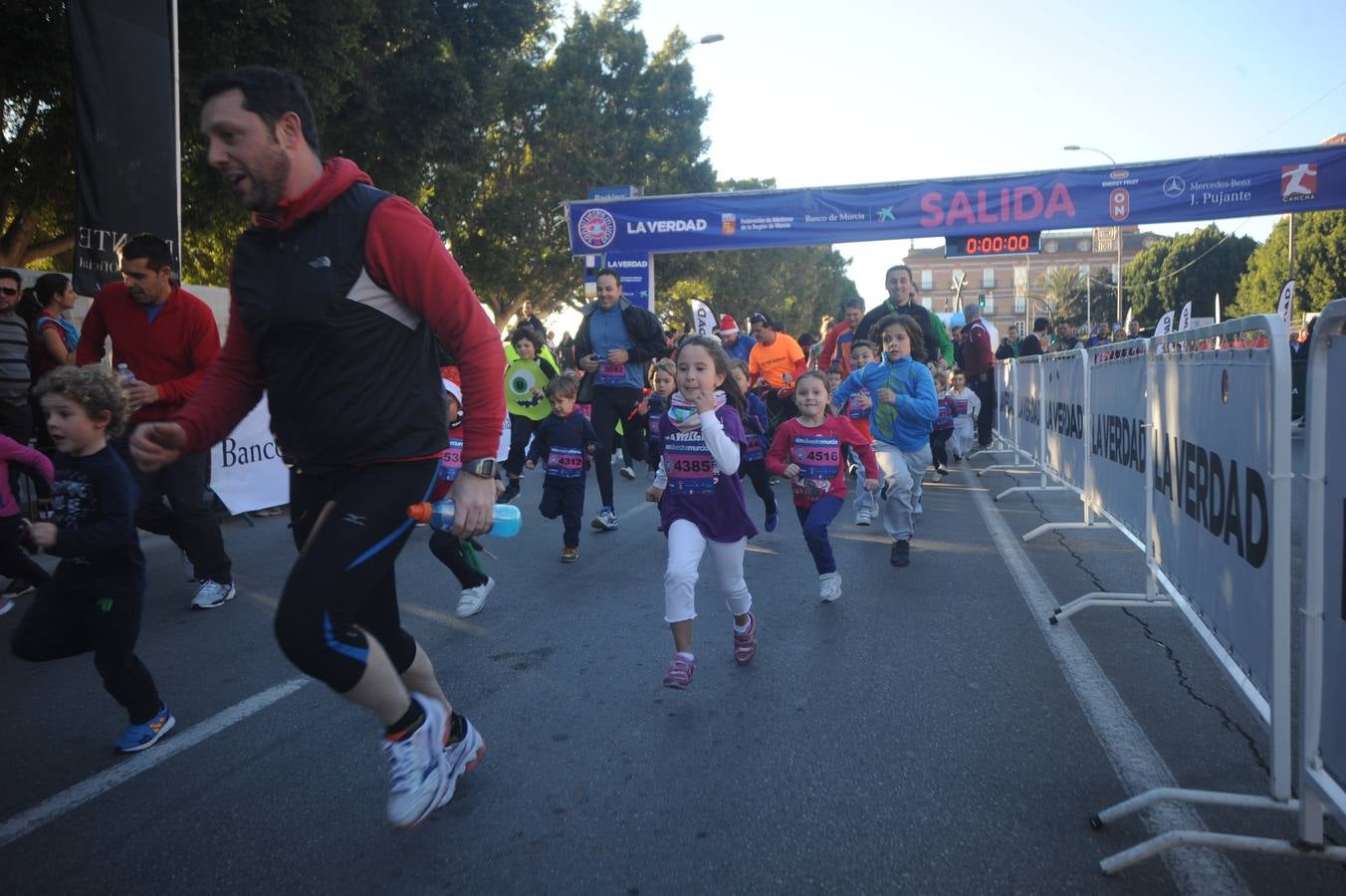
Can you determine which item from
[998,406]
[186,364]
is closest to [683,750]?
[186,364]

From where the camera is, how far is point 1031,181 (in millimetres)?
19609

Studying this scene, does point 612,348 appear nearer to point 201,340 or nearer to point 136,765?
point 201,340

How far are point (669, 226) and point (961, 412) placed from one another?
9.42 m

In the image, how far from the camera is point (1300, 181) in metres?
18.7

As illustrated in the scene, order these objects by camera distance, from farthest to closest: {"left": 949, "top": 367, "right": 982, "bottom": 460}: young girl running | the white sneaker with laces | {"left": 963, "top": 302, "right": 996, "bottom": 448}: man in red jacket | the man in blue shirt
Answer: {"left": 963, "top": 302, "right": 996, "bottom": 448}: man in red jacket < {"left": 949, "top": 367, "right": 982, "bottom": 460}: young girl running < the man in blue shirt < the white sneaker with laces

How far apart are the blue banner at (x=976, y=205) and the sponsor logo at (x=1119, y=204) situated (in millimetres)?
19

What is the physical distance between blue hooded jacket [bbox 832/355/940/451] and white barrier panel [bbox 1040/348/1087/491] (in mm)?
1072

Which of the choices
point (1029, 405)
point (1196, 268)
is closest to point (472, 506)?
point (1029, 405)

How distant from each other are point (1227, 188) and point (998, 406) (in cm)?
811

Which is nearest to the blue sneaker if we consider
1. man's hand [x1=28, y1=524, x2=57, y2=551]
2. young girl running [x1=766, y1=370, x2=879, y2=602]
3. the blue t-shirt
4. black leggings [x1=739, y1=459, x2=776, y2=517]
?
man's hand [x1=28, y1=524, x2=57, y2=551]

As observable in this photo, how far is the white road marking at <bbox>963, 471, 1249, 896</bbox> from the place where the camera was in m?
2.71

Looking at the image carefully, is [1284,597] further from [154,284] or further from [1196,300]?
[1196,300]

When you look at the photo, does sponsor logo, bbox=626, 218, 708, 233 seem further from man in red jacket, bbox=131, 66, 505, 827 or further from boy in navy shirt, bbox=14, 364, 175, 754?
man in red jacket, bbox=131, 66, 505, 827

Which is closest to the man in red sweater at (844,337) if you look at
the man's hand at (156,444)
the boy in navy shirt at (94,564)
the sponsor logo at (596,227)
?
the boy in navy shirt at (94,564)
